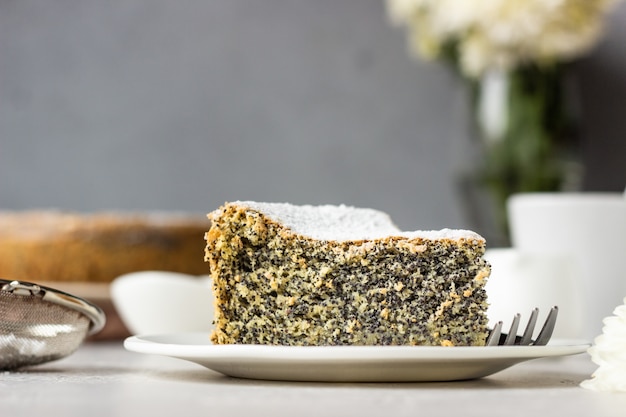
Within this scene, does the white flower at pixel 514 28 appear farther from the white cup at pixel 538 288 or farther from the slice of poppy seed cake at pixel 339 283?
the slice of poppy seed cake at pixel 339 283

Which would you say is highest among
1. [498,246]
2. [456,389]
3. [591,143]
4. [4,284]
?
[591,143]

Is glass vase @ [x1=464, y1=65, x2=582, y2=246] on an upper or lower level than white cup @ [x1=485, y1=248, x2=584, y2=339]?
upper

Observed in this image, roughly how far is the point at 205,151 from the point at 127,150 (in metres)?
0.21

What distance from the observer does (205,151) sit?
2.22 m

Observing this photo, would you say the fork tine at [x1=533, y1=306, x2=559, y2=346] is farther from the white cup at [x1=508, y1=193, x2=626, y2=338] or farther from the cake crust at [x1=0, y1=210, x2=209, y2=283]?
the cake crust at [x1=0, y1=210, x2=209, y2=283]

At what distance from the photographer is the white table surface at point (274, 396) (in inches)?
20.6

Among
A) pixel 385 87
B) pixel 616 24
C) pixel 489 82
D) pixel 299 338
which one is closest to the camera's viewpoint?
pixel 299 338

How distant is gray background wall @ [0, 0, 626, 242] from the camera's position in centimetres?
219

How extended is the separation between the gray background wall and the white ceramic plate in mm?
1541

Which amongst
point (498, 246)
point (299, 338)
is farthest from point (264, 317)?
point (498, 246)

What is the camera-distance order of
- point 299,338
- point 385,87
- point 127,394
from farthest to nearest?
point 385,87 < point 299,338 < point 127,394

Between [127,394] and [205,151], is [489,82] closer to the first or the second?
[205,151]

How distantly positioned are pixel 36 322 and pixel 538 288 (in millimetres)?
633

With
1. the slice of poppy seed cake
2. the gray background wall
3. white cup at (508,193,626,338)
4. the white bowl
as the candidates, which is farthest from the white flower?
the slice of poppy seed cake
